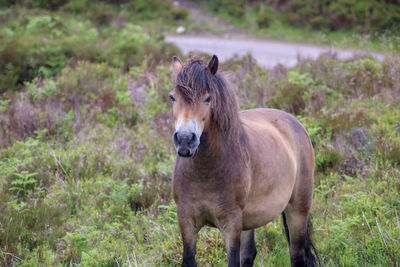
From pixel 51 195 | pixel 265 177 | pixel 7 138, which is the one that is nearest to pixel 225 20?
pixel 7 138

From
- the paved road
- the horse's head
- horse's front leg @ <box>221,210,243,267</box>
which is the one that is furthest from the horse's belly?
the paved road

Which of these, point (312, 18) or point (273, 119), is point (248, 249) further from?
point (312, 18)

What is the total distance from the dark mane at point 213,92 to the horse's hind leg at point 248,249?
4.21 ft

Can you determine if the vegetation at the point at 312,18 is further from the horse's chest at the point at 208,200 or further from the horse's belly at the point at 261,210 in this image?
the horse's chest at the point at 208,200

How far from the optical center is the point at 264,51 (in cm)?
1212

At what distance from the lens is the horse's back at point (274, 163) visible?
11.7 ft

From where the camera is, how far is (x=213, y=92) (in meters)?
3.15

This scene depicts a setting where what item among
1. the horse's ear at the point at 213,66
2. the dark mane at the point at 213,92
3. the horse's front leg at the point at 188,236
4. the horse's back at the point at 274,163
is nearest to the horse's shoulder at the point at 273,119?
the horse's back at the point at 274,163

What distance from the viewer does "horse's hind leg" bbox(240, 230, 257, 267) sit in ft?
13.7

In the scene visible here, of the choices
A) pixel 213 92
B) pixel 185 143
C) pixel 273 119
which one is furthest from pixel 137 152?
pixel 185 143

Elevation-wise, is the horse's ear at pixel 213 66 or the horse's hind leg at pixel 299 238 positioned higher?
the horse's ear at pixel 213 66

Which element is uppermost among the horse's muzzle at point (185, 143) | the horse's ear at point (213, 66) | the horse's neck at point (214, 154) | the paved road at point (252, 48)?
the horse's ear at point (213, 66)

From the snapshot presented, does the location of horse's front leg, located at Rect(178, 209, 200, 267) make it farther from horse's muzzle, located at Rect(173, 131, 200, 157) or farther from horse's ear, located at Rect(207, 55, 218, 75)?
horse's ear, located at Rect(207, 55, 218, 75)

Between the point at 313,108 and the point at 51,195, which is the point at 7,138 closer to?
the point at 51,195
